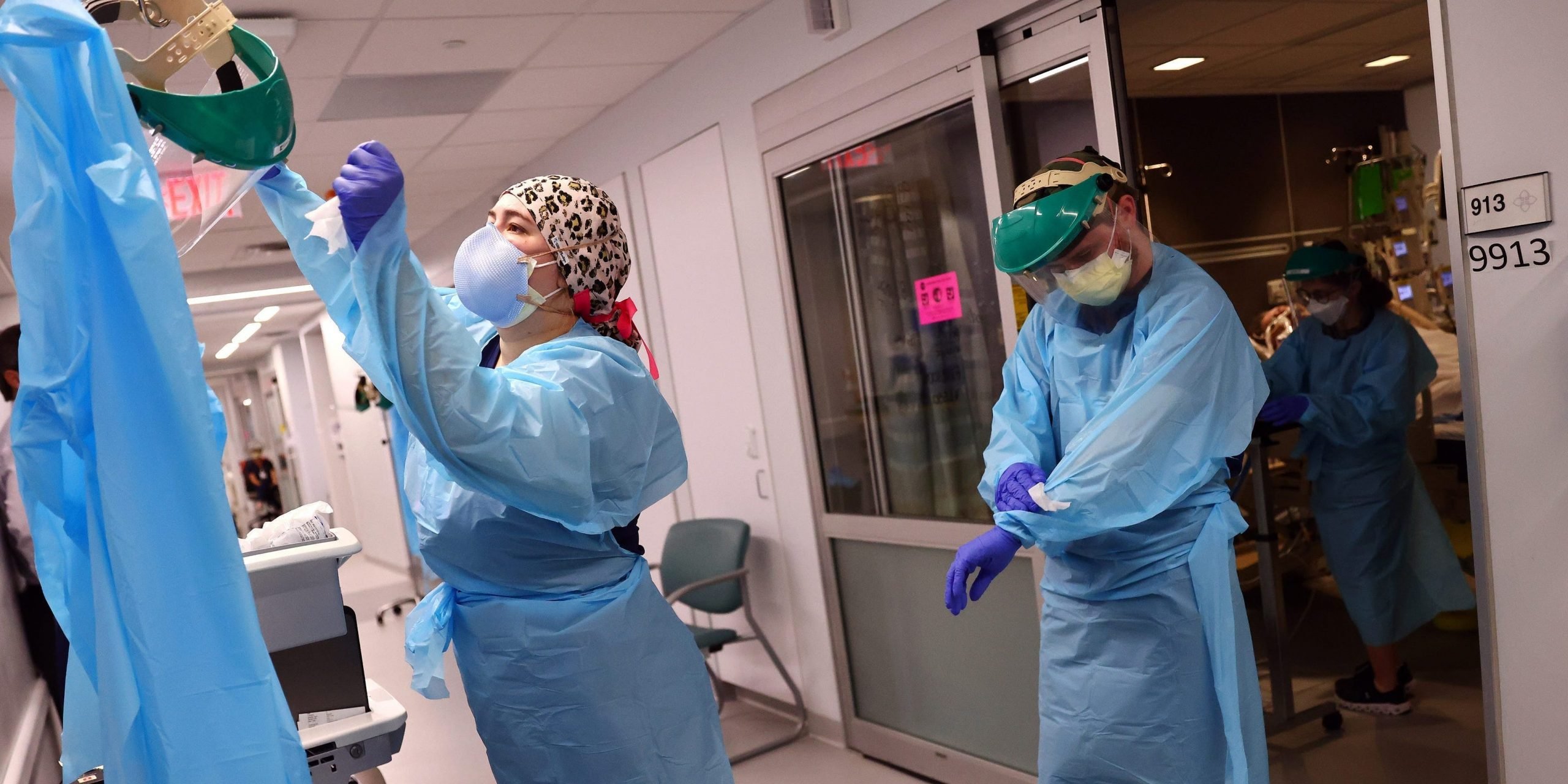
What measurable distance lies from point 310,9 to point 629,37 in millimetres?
1049

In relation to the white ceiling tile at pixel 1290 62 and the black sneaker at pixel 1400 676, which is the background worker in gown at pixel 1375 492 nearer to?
the black sneaker at pixel 1400 676

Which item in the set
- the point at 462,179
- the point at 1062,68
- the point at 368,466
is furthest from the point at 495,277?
the point at 368,466

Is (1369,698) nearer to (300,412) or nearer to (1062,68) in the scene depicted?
(1062,68)

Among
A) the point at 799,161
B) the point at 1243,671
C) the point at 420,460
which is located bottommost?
the point at 1243,671

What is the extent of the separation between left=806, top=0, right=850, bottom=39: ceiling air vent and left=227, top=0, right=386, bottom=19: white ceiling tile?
3.90ft

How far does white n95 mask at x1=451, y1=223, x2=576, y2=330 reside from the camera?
1663 mm

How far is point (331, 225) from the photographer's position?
1.23m

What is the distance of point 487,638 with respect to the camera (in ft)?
5.49

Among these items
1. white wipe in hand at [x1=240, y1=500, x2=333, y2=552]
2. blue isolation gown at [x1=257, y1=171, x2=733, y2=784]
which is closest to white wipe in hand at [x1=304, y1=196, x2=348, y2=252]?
blue isolation gown at [x1=257, y1=171, x2=733, y2=784]

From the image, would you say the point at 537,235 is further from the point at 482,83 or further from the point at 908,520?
the point at 482,83

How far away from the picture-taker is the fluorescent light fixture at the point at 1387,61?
549 cm

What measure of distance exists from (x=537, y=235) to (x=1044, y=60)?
1.48 meters

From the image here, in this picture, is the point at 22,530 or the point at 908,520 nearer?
the point at 908,520

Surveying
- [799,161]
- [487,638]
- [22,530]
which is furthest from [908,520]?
[22,530]
